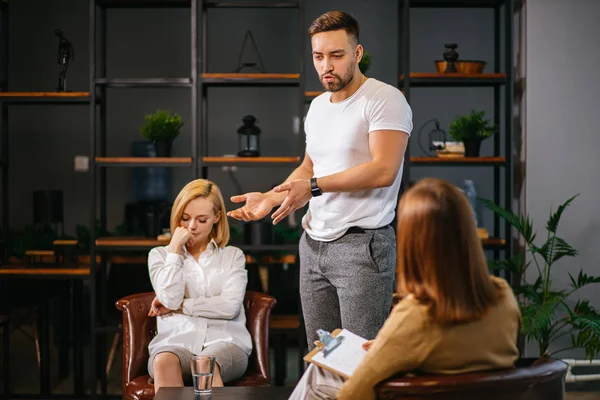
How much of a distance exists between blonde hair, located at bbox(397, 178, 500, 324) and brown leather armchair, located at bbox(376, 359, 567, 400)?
0.12 meters

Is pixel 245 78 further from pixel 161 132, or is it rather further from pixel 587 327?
pixel 587 327

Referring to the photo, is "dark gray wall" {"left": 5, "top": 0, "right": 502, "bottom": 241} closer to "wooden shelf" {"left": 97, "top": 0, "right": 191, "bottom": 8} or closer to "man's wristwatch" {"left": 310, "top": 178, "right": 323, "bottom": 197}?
"wooden shelf" {"left": 97, "top": 0, "right": 191, "bottom": 8}

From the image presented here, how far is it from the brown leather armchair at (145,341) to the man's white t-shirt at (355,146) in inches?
34.4

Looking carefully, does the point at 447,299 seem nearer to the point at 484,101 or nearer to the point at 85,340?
the point at 484,101

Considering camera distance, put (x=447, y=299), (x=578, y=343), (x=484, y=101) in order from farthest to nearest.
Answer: (x=484, y=101) → (x=578, y=343) → (x=447, y=299)

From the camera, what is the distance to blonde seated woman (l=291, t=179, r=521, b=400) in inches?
58.3

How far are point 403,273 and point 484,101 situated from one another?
3761 millimetres

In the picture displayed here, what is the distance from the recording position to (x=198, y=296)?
3.11 m

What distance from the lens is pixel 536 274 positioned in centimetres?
434

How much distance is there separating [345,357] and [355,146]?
0.77 m

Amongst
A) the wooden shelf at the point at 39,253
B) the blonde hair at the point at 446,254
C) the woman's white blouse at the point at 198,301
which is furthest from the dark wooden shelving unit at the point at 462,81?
the blonde hair at the point at 446,254

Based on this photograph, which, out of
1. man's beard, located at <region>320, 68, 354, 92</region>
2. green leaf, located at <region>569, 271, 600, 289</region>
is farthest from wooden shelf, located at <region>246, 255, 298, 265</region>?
man's beard, located at <region>320, 68, 354, 92</region>

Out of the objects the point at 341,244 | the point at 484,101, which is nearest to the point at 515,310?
the point at 341,244

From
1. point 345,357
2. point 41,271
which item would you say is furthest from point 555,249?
point 41,271
